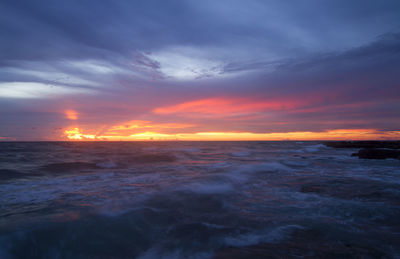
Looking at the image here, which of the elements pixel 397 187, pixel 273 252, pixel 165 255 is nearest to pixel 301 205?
pixel 273 252

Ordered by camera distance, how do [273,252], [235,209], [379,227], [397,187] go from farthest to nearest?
1. [397,187]
2. [235,209]
3. [379,227]
4. [273,252]

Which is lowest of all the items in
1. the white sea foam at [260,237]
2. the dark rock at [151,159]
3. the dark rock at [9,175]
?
the dark rock at [151,159]

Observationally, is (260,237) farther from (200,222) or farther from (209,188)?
(209,188)

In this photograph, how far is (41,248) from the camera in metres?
5.00

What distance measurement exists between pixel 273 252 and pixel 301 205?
3.71 m

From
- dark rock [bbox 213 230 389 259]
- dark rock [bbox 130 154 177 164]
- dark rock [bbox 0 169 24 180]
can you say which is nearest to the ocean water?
dark rock [bbox 213 230 389 259]

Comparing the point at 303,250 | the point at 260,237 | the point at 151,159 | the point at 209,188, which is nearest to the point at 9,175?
the point at 209,188

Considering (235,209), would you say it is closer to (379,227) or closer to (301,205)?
(301,205)

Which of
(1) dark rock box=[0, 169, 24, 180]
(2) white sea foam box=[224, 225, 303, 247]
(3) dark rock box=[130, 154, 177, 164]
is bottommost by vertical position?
(3) dark rock box=[130, 154, 177, 164]

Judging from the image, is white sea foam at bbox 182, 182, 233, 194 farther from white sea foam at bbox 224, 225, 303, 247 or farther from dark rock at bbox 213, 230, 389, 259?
dark rock at bbox 213, 230, 389, 259

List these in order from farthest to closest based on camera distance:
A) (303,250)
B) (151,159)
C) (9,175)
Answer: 1. (151,159)
2. (9,175)
3. (303,250)

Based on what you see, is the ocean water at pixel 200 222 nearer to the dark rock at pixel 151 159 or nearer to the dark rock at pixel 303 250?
the dark rock at pixel 303 250

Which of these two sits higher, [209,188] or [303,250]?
[303,250]

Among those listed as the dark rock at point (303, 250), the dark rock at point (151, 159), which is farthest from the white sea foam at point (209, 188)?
the dark rock at point (151, 159)
